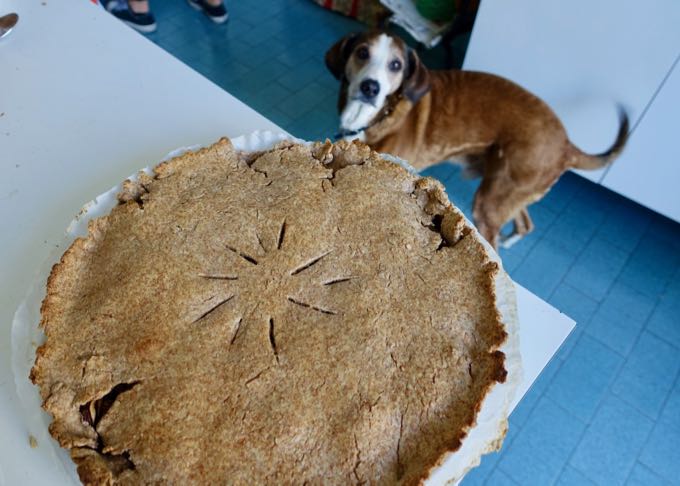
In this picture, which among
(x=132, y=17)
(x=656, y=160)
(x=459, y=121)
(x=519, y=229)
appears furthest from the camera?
(x=132, y=17)

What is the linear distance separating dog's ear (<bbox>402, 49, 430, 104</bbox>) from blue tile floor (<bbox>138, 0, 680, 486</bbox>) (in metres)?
0.66

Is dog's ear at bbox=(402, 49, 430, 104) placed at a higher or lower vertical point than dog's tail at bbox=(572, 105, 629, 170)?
higher

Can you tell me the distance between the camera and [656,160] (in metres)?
2.11

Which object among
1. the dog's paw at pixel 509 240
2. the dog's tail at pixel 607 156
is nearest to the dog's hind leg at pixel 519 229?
the dog's paw at pixel 509 240

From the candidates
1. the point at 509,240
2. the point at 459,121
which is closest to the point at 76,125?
the point at 459,121

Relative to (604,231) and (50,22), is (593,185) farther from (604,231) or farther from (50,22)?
(50,22)

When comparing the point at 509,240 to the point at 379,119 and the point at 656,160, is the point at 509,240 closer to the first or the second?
the point at 656,160

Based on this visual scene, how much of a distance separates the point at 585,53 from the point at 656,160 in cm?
53

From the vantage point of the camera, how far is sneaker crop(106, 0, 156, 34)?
2.99 metres

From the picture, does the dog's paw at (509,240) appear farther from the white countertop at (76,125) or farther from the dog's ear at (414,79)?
the white countertop at (76,125)

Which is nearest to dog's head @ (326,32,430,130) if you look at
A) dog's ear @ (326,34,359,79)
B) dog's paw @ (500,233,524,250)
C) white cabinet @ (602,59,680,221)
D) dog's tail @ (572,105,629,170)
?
dog's ear @ (326,34,359,79)

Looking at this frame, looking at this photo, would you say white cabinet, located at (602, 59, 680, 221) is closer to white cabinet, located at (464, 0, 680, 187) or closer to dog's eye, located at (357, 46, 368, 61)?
white cabinet, located at (464, 0, 680, 187)

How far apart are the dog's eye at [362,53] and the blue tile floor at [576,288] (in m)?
0.72

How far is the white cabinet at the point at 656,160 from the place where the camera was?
1.97 meters
